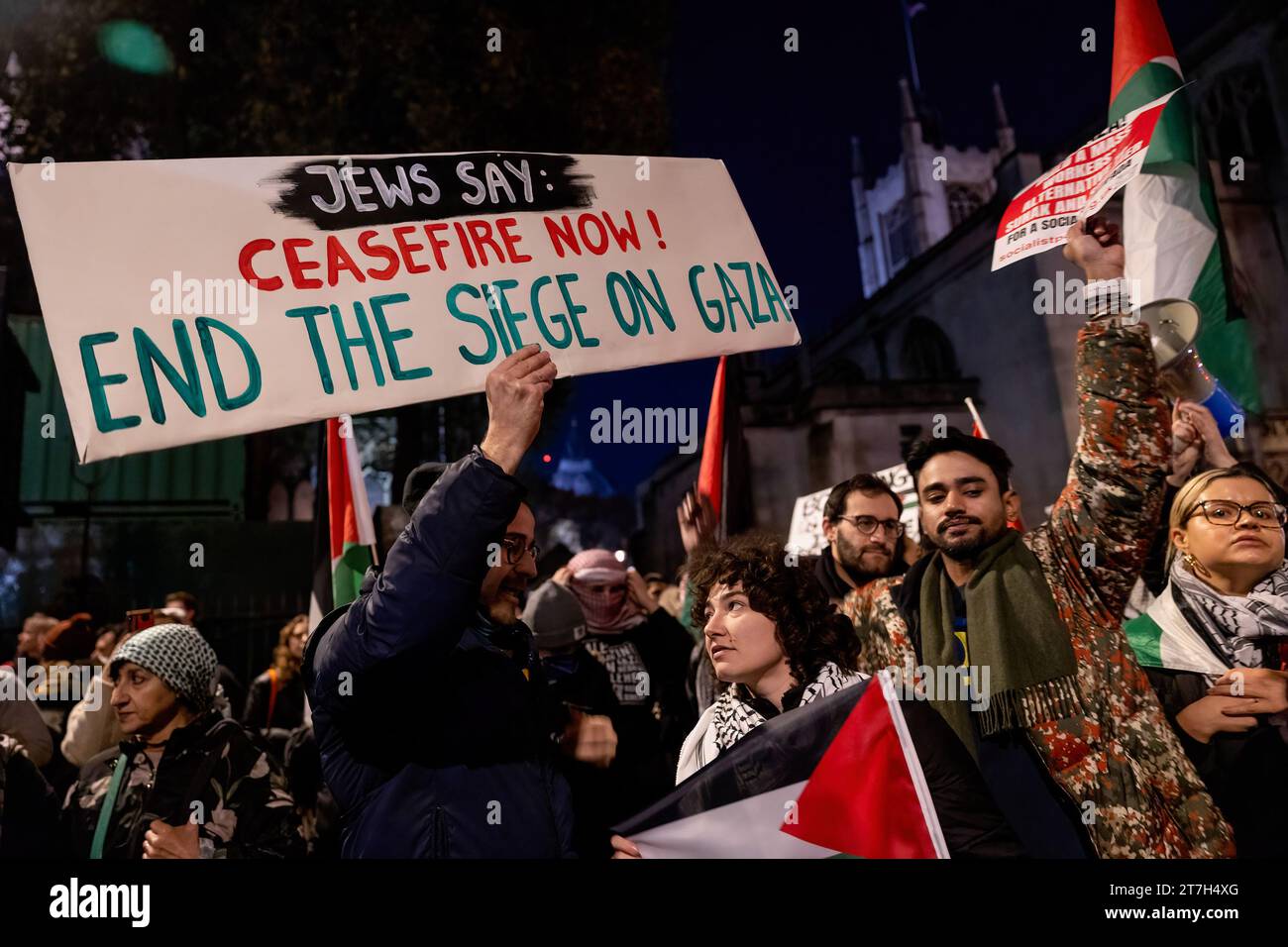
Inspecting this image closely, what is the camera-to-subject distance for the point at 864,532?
386cm

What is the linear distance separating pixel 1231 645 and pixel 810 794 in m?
1.57

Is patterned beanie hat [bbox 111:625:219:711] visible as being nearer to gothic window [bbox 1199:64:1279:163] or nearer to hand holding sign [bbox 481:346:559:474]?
hand holding sign [bbox 481:346:559:474]

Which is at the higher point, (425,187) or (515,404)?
(425,187)

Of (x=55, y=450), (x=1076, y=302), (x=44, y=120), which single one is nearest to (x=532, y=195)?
(x=1076, y=302)

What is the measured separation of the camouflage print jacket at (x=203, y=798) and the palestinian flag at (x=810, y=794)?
1298mm

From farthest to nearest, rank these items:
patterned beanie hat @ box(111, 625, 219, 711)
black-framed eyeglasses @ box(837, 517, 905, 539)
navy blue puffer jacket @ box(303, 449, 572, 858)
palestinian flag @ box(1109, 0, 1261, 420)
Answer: black-framed eyeglasses @ box(837, 517, 905, 539)
palestinian flag @ box(1109, 0, 1261, 420)
patterned beanie hat @ box(111, 625, 219, 711)
navy blue puffer jacket @ box(303, 449, 572, 858)

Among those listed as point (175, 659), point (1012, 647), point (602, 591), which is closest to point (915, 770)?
point (1012, 647)

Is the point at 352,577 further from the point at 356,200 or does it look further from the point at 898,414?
the point at 898,414

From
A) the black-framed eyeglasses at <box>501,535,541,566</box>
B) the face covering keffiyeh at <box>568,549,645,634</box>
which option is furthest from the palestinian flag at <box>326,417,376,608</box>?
the black-framed eyeglasses at <box>501,535,541,566</box>

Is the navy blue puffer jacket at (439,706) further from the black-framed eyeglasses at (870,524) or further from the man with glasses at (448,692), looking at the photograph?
the black-framed eyeglasses at (870,524)

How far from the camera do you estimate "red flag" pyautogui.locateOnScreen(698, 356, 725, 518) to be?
5.08 metres

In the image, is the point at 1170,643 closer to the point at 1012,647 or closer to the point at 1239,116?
the point at 1012,647

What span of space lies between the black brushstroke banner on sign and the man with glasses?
643 millimetres

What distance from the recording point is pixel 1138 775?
8.02ft
